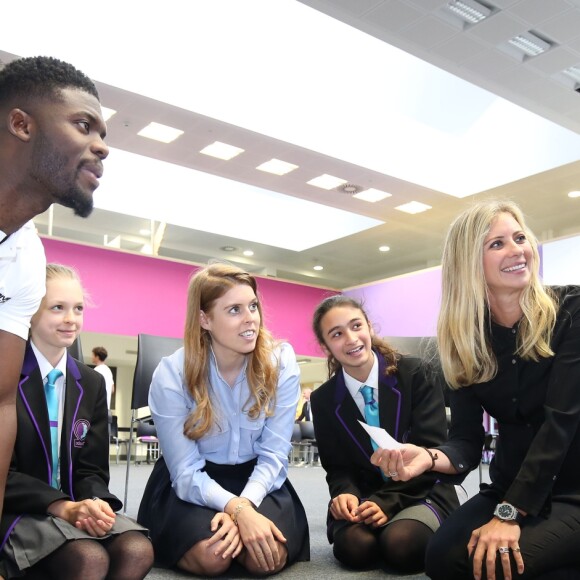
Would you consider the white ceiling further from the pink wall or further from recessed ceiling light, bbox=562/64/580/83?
the pink wall

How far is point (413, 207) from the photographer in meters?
9.44

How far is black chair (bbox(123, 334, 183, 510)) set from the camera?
12.2ft

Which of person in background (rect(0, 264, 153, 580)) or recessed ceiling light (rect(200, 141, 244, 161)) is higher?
recessed ceiling light (rect(200, 141, 244, 161))

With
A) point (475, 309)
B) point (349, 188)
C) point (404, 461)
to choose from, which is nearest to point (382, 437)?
point (404, 461)

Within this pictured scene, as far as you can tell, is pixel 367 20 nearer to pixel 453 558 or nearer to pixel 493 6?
pixel 493 6

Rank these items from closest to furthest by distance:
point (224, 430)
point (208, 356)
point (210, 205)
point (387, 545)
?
point (387, 545)
point (224, 430)
point (208, 356)
point (210, 205)

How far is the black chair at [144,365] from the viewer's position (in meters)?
3.72

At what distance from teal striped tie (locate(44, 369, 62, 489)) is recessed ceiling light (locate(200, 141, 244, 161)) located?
588 centimetres

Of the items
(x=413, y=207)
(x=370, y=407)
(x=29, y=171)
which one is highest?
(x=413, y=207)

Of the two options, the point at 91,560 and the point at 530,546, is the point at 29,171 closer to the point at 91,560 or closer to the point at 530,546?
the point at 91,560

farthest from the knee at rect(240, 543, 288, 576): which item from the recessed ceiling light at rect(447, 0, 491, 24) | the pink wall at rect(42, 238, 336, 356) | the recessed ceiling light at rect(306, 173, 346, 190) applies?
the pink wall at rect(42, 238, 336, 356)

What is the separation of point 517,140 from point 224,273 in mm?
6889

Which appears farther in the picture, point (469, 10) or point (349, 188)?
point (349, 188)

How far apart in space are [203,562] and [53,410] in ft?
2.03
